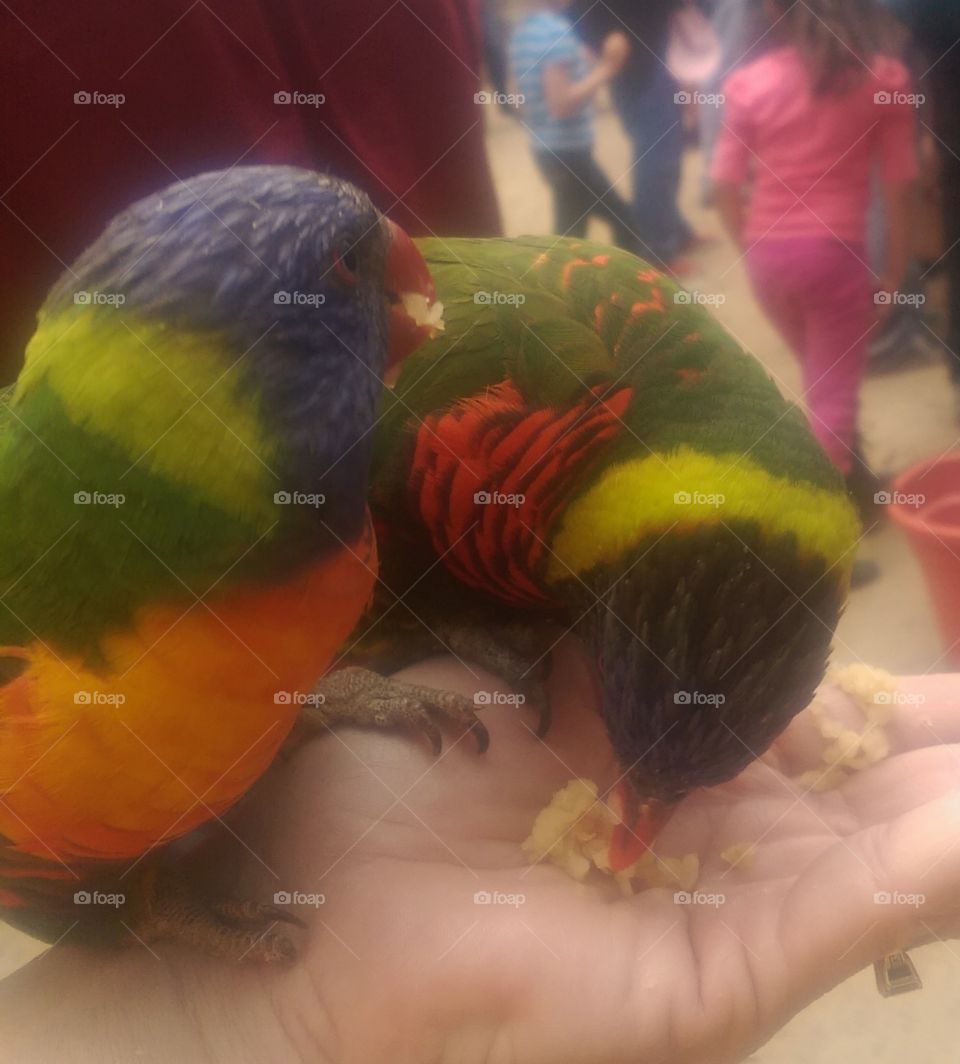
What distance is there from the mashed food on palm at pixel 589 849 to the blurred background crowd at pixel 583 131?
39cm

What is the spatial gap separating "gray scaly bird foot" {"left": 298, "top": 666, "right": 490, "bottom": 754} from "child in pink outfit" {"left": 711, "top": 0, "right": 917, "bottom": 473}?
0.61 meters

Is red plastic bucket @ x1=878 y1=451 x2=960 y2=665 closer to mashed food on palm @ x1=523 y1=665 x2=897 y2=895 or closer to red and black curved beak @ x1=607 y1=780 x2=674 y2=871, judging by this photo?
mashed food on palm @ x1=523 y1=665 x2=897 y2=895

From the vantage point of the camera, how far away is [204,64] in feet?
2.93

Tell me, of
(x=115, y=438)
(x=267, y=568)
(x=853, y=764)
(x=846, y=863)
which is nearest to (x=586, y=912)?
(x=846, y=863)

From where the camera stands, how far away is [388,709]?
106 cm

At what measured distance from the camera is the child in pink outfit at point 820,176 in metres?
1.01

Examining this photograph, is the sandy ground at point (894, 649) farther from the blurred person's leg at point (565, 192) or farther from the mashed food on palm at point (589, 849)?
the blurred person's leg at point (565, 192)

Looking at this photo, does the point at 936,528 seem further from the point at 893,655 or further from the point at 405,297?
the point at 405,297

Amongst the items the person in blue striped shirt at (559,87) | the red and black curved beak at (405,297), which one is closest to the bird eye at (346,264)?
the red and black curved beak at (405,297)

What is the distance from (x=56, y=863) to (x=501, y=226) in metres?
0.94

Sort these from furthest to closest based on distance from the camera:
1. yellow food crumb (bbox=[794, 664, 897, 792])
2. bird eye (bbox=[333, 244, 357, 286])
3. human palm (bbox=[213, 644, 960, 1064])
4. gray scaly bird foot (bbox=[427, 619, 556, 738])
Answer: gray scaly bird foot (bbox=[427, 619, 556, 738]) < yellow food crumb (bbox=[794, 664, 897, 792]) < human palm (bbox=[213, 644, 960, 1064]) < bird eye (bbox=[333, 244, 357, 286])

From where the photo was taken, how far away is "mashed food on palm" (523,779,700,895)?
3.08ft

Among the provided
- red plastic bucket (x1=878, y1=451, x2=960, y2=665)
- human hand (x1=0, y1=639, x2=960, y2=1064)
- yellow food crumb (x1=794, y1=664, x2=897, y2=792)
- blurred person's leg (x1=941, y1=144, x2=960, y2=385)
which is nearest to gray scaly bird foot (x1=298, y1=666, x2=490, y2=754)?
human hand (x1=0, y1=639, x2=960, y2=1064)

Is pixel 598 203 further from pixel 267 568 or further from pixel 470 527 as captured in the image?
pixel 267 568
